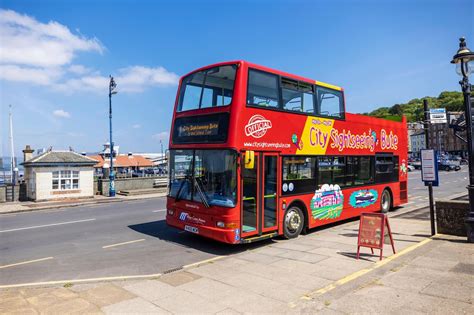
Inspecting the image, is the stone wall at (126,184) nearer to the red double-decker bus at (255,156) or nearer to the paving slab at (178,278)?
the red double-decker bus at (255,156)

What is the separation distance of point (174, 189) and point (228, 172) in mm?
2271

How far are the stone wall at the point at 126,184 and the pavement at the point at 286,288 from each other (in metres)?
20.5

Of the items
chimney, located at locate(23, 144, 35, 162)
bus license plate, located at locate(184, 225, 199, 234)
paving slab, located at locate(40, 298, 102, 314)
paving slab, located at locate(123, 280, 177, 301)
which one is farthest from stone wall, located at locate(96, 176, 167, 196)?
paving slab, located at locate(40, 298, 102, 314)

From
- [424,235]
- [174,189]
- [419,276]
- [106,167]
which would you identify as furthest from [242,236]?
[106,167]

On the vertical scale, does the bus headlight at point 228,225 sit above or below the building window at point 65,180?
below

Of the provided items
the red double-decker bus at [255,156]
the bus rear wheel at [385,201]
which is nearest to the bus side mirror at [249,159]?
the red double-decker bus at [255,156]

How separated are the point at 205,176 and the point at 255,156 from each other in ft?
4.68

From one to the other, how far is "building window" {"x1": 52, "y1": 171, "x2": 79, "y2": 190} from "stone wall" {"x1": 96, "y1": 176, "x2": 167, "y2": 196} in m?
3.02

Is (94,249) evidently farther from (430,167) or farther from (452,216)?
(452,216)

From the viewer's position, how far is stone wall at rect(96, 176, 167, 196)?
26.3 metres

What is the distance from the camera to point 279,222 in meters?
9.59

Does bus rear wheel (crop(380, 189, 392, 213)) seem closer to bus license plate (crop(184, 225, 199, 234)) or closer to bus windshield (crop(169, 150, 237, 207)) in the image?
bus windshield (crop(169, 150, 237, 207))

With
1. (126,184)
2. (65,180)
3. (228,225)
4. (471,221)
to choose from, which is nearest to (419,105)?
(126,184)

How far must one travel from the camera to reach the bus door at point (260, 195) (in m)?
8.70
